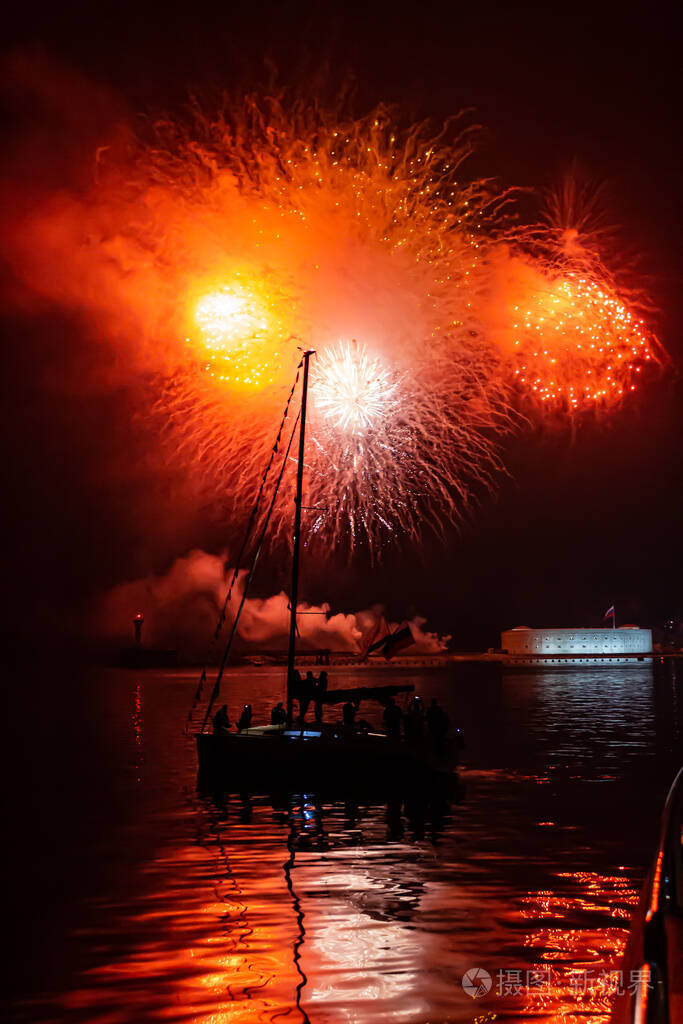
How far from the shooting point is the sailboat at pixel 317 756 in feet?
95.6

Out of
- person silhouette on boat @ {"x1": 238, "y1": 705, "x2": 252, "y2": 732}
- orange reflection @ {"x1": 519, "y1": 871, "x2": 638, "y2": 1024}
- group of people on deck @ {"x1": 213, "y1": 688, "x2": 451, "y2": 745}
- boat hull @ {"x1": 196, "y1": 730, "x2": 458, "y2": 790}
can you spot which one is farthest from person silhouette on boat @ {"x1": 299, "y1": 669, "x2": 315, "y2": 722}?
orange reflection @ {"x1": 519, "y1": 871, "x2": 638, "y2": 1024}

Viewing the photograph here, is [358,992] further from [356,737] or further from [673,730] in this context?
[673,730]

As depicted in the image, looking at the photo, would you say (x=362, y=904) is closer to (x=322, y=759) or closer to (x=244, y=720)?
(x=322, y=759)

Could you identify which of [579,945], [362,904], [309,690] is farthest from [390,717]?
[579,945]

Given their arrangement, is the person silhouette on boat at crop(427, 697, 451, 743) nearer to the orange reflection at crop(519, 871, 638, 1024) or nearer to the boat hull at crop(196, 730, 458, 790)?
the boat hull at crop(196, 730, 458, 790)

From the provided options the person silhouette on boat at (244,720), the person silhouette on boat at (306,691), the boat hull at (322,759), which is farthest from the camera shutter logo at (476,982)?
the person silhouette on boat at (244,720)

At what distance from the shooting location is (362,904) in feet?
49.3

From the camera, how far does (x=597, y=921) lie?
45.3 feet

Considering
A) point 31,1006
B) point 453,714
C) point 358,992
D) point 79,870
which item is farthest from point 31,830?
point 453,714

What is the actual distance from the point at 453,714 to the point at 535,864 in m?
54.5

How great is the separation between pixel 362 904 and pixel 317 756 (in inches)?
563

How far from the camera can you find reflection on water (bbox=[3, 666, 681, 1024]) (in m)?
10.7

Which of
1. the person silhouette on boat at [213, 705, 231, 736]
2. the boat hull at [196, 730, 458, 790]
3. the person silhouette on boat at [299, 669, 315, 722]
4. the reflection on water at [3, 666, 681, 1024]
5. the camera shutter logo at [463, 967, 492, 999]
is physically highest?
the person silhouette on boat at [299, 669, 315, 722]

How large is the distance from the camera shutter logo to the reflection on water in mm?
87
